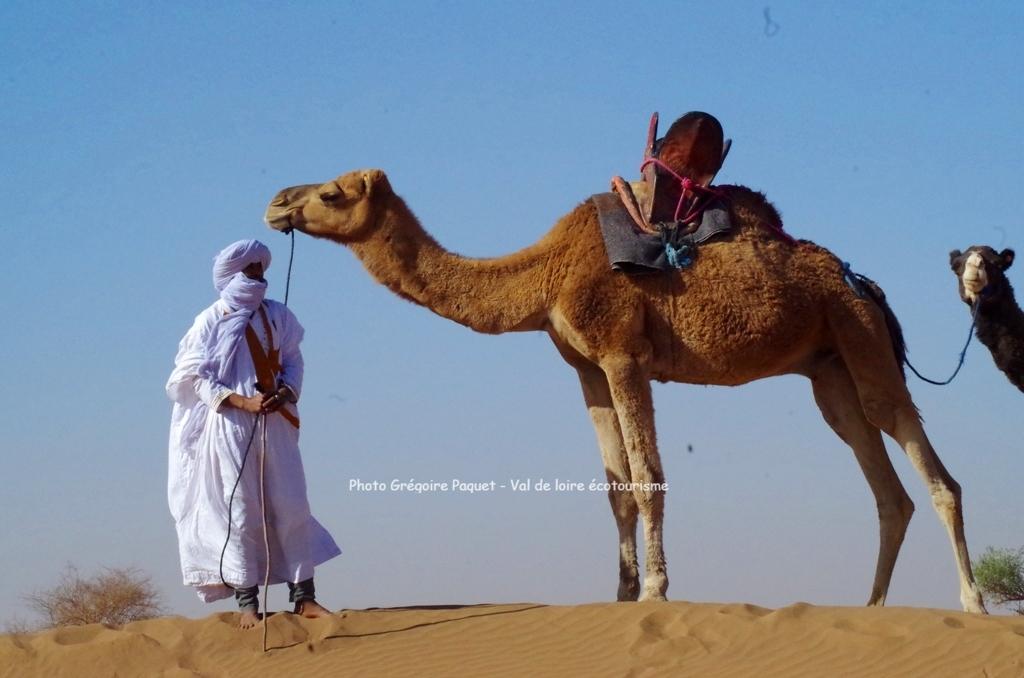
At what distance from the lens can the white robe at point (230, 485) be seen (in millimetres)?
8492

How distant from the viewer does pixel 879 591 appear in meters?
9.58

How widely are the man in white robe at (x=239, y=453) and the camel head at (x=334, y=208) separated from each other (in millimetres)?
823

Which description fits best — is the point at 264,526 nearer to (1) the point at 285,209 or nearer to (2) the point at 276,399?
(2) the point at 276,399

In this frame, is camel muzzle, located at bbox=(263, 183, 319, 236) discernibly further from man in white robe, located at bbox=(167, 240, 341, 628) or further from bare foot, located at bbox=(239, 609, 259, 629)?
bare foot, located at bbox=(239, 609, 259, 629)

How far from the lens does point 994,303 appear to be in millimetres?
10734

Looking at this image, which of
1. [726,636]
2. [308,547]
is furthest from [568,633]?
[308,547]

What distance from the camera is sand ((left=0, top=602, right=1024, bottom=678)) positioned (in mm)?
7551

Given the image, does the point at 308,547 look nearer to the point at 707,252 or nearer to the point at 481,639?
the point at 481,639

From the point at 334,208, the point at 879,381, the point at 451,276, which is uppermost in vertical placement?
the point at 334,208

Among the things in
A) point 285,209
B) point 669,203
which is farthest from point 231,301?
point 669,203

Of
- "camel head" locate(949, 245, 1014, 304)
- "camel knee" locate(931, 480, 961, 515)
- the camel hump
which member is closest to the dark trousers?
the camel hump

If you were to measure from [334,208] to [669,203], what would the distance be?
2.35m

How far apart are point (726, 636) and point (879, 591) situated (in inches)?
83.3

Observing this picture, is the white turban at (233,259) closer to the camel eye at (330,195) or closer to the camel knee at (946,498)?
the camel eye at (330,195)
